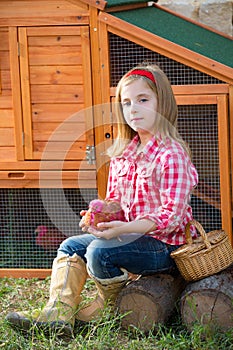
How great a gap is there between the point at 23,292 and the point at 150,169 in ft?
3.71

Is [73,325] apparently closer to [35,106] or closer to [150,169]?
[150,169]

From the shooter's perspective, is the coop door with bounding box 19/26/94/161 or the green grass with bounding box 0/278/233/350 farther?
the coop door with bounding box 19/26/94/161

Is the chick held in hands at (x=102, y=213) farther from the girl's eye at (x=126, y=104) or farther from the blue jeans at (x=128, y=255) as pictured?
the girl's eye at (x=126, y=104)

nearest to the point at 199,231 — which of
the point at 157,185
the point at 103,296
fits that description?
the point at 157,185

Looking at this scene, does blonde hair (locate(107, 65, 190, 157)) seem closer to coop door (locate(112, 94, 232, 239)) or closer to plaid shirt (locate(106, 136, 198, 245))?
plaid shirt (locate(106, 136, 198, 245))

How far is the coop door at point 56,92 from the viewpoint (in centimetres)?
383

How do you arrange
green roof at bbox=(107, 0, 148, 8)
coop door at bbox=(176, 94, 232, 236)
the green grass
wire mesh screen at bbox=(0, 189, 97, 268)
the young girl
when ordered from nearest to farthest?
the green grass
the young girl
coop door at bbox=(176, 94, 232, 236)
green roof at bbox=(107, 0, 148, 8)
wire mesh screen at bbox=(0, 189, 97, 268)

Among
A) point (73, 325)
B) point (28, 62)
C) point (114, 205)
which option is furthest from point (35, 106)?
point (73, 325)

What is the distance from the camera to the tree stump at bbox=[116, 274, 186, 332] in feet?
10.2

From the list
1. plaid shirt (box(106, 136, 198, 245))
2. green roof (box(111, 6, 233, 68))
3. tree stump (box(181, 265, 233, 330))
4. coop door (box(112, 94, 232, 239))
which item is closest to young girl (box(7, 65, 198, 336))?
plaid shirt (box(106, 136, 198, 245))

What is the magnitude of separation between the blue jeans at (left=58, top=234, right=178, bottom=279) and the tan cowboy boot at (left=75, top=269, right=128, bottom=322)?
0.03m

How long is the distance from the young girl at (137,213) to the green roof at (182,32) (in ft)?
2.12

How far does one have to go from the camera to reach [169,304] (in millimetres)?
3178

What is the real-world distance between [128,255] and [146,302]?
21 centimetres
